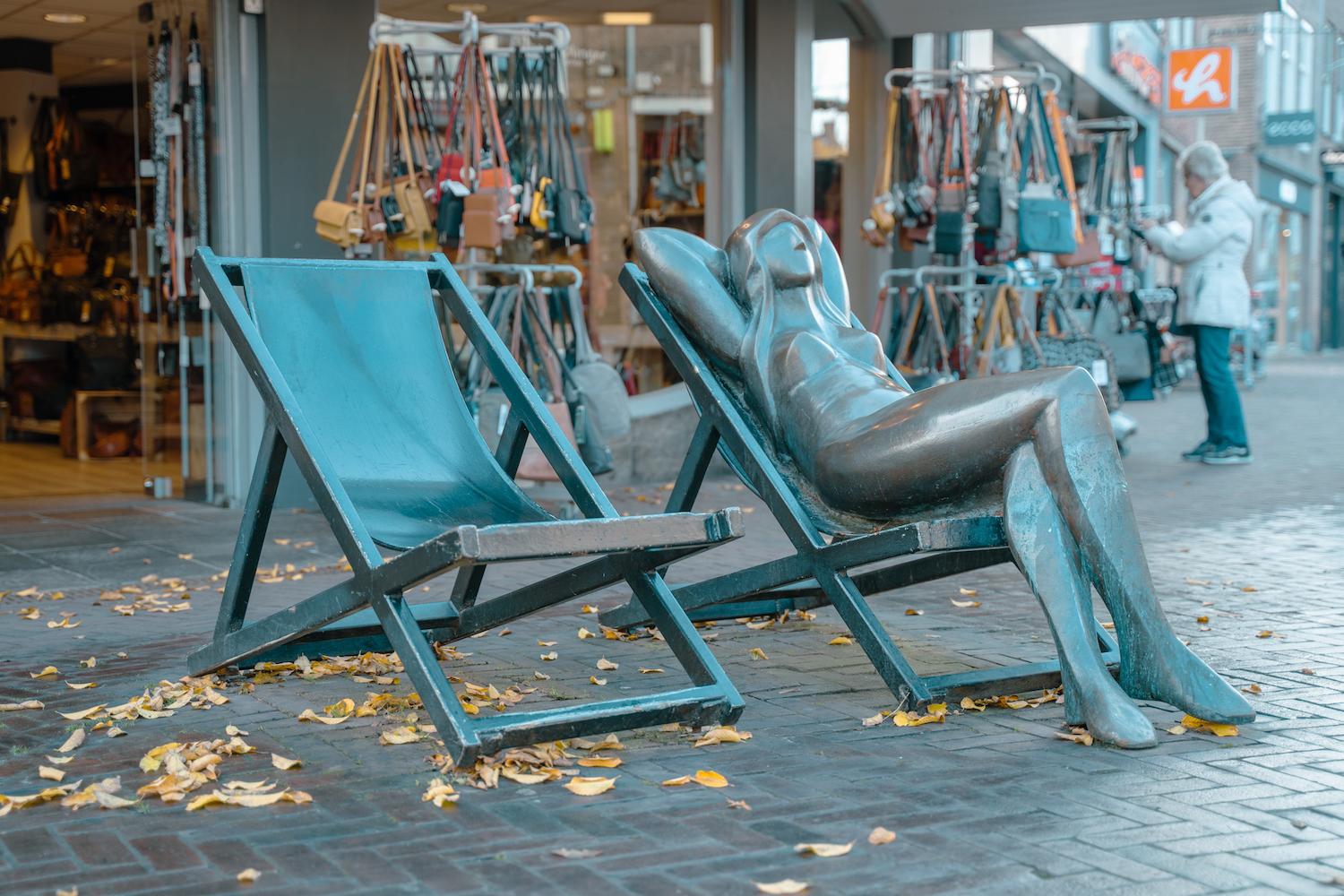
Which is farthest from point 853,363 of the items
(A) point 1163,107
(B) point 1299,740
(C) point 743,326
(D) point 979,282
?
(A) point 1163,107

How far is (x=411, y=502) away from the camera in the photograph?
14.7 ft

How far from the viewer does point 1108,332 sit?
12586 mm

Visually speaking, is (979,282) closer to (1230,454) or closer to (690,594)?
(1230,454)

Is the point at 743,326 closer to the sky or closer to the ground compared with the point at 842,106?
closer to the ground

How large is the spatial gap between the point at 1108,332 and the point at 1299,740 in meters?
8.93

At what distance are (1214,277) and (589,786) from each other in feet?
27.7

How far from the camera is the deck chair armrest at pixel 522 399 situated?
4395 mm

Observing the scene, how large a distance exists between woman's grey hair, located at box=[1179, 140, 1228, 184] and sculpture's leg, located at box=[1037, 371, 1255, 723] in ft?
25.4

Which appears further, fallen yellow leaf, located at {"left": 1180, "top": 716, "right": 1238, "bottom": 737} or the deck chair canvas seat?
the deck chair canvas seat

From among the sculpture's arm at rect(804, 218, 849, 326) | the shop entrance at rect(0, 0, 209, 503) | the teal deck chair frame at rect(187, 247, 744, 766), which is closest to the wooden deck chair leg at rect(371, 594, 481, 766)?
the teal deck chair frame at rect(187, 247, 744, 766)

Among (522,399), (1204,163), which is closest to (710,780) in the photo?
(522,399)

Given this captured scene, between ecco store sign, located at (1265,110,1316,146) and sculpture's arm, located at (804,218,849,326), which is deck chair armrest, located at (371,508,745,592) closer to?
sculpture's arm, located at (804,218,849,326)

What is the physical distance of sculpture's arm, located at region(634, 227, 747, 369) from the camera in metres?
4.97

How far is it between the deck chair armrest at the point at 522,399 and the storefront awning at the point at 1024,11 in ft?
24.1
